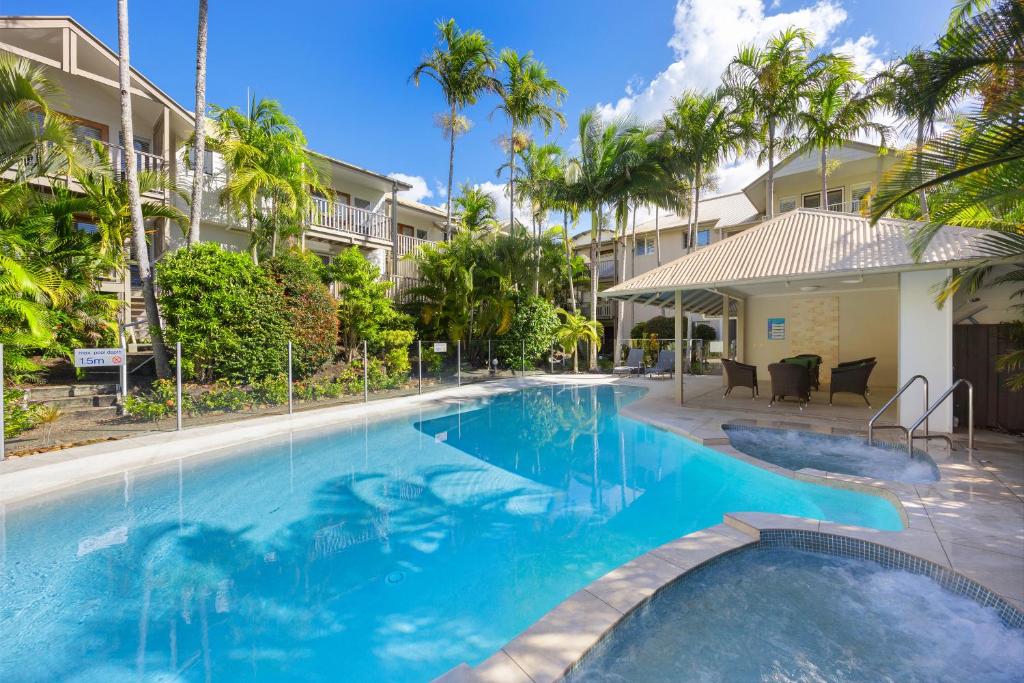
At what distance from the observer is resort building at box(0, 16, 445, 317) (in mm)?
12352

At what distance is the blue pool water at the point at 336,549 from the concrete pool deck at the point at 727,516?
0.43m

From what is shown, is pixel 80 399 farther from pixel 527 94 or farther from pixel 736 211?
pixel 736 211

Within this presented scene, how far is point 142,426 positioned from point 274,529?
228 inches

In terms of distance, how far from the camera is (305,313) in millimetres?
11539

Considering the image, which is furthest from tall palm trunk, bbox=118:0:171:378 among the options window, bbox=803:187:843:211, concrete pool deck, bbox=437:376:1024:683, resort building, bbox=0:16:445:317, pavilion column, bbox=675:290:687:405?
window, bbox=803:187:843:211

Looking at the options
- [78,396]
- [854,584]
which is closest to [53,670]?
[854,584]

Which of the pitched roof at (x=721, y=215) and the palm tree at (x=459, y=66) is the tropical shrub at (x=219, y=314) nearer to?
the palm tree at (x=459, y=66)

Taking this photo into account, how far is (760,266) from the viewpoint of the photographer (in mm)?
9711

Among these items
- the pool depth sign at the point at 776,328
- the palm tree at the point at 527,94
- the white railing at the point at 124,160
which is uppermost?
the palm tree at the point at 527,94

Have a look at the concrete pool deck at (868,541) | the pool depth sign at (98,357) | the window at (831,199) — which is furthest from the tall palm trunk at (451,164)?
the window at (831,199)

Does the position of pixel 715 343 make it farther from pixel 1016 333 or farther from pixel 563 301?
pixel 1016 333

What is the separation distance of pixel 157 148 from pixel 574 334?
16395 millimetres

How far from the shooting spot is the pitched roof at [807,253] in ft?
25.7

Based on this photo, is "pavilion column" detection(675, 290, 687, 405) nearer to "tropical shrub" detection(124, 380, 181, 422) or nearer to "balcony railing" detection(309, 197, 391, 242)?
"tropical shrub" detection(124, 380, 181, 422)
